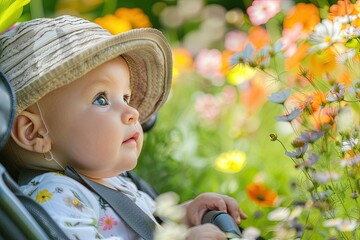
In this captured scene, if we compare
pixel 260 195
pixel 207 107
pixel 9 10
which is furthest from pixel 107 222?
pixel 207 107

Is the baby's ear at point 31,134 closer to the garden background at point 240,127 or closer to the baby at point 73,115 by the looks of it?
the baby at point 73,115

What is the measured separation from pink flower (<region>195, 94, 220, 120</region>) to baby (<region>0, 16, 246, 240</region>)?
172 centimetres

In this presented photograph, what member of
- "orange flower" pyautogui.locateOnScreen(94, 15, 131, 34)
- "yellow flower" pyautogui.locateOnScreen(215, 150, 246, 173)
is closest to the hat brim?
"yellow flower" pyautogui.locateOnScreen(215, 150, 246, 173)

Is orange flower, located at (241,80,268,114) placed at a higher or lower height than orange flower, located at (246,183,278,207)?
lower

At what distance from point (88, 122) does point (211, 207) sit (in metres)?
0.44

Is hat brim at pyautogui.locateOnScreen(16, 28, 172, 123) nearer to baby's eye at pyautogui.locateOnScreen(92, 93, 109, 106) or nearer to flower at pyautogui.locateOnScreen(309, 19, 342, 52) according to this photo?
baby's eye at pyautogui.locateOnScreen(92, 93, 109, 106)

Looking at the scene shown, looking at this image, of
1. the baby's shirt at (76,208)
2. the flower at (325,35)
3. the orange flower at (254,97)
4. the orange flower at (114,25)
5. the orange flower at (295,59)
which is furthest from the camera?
the orange flower at (254,97)

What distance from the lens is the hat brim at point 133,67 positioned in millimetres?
1823

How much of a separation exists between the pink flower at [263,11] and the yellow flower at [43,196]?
1.37 m

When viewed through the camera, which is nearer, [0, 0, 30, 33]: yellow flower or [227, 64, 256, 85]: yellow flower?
[0, 0, 30, 33]: yellow flower

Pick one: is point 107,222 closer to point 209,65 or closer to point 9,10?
point 9,10

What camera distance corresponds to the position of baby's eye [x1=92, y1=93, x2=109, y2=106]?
1.93 metres

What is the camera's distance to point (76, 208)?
5.84ft

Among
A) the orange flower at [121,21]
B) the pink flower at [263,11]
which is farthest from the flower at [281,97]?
the orange flower at [121,21]
